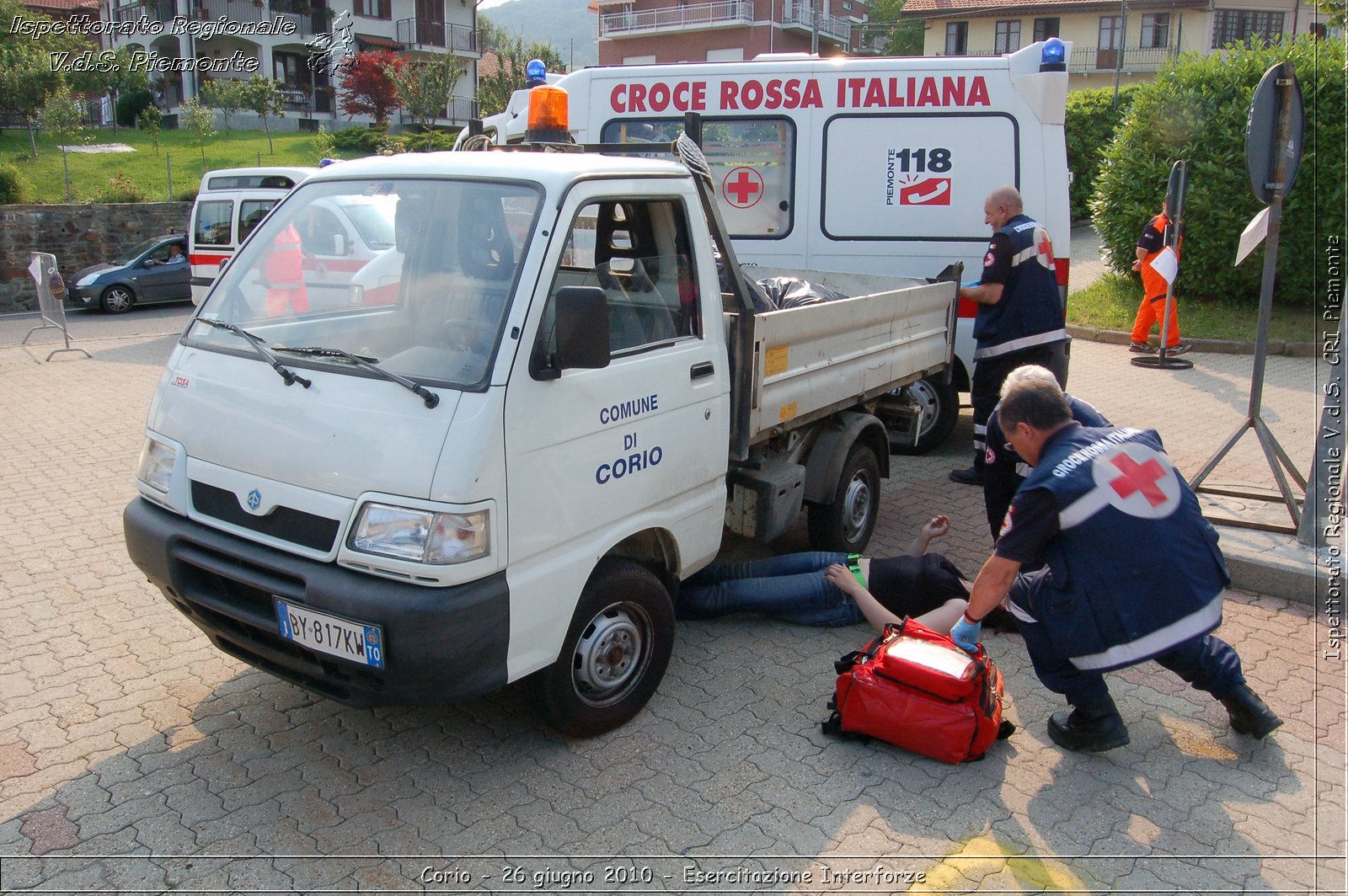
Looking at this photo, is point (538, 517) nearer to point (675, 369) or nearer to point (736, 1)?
point (675, 369)

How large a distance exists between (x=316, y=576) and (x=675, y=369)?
1.60m

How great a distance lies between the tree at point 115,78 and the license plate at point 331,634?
35.2 metres

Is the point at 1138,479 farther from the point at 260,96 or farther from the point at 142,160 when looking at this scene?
the point at 260,96

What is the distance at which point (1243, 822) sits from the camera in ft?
11.4

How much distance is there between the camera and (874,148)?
7.75 m

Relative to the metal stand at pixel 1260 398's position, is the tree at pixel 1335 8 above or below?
above

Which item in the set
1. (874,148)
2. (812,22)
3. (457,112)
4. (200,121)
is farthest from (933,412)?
(812,22)

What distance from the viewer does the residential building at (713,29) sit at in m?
49.6

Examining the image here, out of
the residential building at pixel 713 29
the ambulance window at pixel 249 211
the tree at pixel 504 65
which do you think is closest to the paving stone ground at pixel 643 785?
the ambulance window at pixel 249 211

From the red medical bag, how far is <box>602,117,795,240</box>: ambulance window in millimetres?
4935

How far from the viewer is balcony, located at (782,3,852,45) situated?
164 ft

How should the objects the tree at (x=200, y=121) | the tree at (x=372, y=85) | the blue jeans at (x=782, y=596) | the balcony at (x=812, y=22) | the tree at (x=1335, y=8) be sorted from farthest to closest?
the balcony at (x=812, y=22) < the tree at (x=372, y=85) < the tree at (x=200, y=121) < the tree at (x=1335, y=8) < the blue jeans at (x=782, y=596)

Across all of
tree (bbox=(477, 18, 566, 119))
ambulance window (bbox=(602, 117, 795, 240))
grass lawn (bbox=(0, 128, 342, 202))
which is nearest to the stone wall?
grass lawn (bbox=(0, 128, 342, 202))

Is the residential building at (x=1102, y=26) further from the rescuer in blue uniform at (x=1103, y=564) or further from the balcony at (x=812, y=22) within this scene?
the rescuer in blue uniform at (x=1103, y=564)
